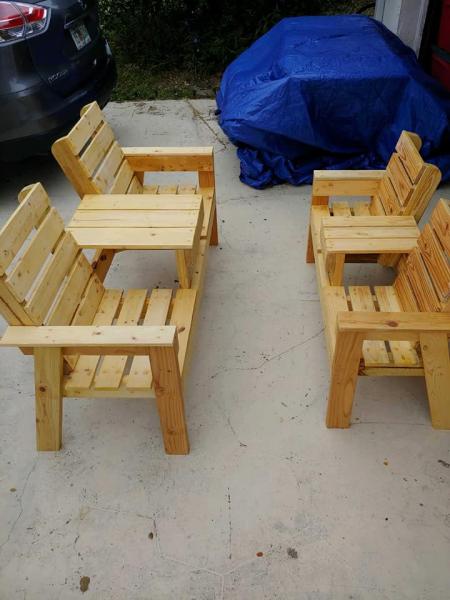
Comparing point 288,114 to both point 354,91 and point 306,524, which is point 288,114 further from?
point 306,524

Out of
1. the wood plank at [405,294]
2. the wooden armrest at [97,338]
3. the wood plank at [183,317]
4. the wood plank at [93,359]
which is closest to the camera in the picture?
the wooden armrest at [97,338]

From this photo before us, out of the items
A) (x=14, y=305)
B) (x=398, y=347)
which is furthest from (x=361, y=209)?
(x=14, y=305)

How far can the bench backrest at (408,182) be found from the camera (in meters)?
2.22

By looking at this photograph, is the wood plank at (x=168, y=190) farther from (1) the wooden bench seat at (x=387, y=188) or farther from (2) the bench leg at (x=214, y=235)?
(1) the wooden bench seat at (x=387, y=188)

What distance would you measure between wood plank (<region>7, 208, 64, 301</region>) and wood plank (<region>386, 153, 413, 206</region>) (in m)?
1.70

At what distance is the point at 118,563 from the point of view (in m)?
1.67

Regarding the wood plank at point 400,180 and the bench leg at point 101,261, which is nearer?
the wood plank at point 400,180

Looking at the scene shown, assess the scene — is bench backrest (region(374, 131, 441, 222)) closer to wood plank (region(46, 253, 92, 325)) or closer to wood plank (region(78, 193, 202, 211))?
wood plank (region(78, 193, 202, 211))

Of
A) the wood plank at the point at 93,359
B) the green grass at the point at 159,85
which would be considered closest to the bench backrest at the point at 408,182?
the wood plank at the point at 93,359

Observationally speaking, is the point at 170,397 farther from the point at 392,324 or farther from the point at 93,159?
the point at 93,159

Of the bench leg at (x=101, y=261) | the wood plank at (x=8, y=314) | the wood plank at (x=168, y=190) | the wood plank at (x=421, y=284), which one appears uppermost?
the wood plank at (x=8, y=314)

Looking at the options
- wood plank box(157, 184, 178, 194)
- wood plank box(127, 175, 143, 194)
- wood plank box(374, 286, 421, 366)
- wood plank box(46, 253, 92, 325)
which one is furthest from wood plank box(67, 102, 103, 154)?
wood plank box(374, 286, 421, 366)

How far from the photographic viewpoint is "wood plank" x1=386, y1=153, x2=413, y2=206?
232 centimetres

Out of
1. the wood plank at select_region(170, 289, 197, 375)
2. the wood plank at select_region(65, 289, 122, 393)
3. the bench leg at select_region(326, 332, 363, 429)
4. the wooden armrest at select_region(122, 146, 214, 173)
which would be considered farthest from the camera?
the wooden armrest at select_region(122, 146, 214, 173)
